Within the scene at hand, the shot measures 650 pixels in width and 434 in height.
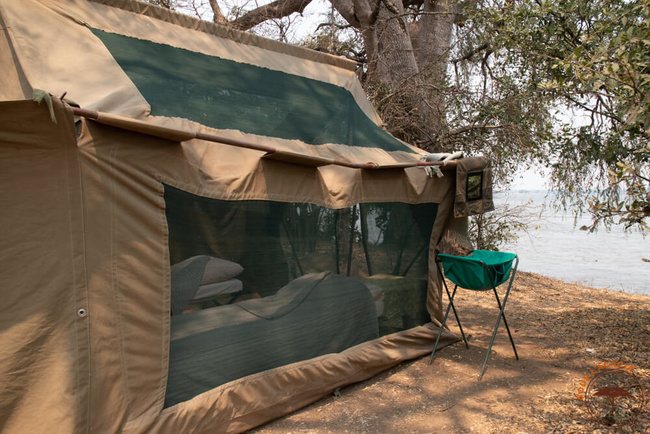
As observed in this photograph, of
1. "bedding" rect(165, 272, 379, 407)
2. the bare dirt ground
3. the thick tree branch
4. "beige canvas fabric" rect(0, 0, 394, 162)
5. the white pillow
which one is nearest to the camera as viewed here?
"beige canvas fabric" rect(0, 0, 394, 162)

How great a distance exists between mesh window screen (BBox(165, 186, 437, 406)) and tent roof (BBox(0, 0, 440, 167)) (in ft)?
1.51

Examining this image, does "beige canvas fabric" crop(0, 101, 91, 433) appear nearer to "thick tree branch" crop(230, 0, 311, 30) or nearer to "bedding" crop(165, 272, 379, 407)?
"bedding" crop(165, 272, 379, 407)

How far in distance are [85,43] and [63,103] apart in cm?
96

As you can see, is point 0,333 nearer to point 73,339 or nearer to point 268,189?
point 73,339

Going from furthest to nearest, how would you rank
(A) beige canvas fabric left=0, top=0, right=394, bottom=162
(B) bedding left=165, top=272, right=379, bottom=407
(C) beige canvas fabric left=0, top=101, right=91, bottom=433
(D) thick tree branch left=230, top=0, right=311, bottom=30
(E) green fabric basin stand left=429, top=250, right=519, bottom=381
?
(D) thick tree branch left=230, top=0, right=311, bottom=30, (E) green fabric basin stand left=429, top=250, right=519, bottom=381, (B) bedding left=165, top=272, right=379, bottom=407, (A) beige canvas fabric left=0, top=0, right=394, bottom=162, (C) beige canvas fabric left=0, top=101, right=91, bottom=433

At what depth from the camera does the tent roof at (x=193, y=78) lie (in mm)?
2627

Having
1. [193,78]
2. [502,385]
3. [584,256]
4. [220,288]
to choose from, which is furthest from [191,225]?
[584,256]

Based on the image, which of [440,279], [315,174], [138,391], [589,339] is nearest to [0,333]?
[138,391]

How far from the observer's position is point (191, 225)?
2736 mm

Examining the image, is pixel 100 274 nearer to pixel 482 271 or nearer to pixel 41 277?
pixel 41 277

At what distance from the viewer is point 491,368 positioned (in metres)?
3.95

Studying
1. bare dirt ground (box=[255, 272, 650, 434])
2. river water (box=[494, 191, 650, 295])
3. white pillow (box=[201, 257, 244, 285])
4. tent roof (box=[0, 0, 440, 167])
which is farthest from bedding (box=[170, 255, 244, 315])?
river water (box=[494, 191, 650, 295])

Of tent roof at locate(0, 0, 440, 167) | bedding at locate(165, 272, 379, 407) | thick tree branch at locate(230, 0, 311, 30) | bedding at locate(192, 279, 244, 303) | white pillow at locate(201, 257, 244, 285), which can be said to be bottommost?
bedding at locate(165, 272, 379, 407)

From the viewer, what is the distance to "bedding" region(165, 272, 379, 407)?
107 inches
